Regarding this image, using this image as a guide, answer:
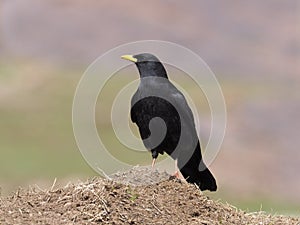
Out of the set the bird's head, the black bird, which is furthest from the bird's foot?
the bird's head

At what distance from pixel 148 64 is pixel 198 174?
1.49 metres

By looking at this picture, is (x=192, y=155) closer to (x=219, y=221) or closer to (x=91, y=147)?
(x=219, y=221)

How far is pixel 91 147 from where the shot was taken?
6.92 m

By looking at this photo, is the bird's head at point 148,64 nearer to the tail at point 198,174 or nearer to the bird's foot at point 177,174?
the tail at point 198,174

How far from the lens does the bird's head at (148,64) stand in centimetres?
841

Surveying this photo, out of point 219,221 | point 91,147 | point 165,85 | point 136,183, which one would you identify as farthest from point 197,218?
point 165,85

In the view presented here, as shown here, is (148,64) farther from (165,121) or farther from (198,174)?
(198,174)

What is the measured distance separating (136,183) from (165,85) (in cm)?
141

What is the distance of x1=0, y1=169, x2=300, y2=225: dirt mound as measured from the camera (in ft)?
21.3

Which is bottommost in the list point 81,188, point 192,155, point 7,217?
point 7,217

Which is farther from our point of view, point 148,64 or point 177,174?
point 148,64

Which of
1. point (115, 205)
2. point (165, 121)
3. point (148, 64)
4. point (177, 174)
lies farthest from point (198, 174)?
point (115, 205)

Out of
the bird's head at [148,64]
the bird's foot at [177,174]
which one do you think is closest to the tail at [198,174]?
the bird's foot at [177,174]

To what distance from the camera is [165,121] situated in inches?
325
